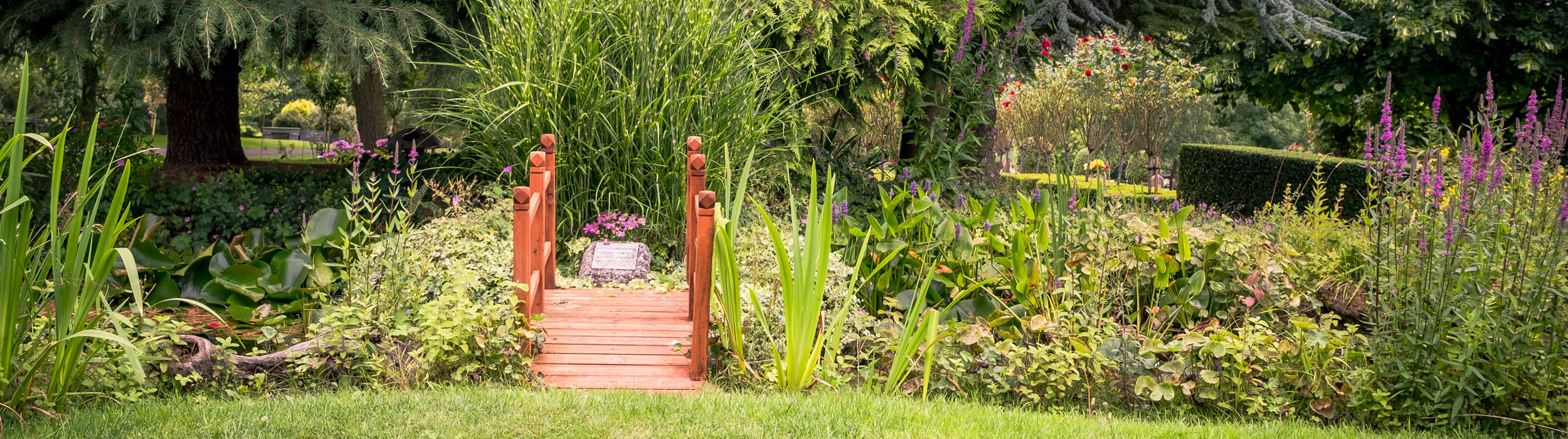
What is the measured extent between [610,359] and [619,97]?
1803 millimetres

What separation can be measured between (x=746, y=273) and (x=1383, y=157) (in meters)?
2.48

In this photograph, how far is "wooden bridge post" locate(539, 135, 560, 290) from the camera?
4.38m

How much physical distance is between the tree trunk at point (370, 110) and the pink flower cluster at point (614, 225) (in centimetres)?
682

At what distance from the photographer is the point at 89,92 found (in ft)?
28.6

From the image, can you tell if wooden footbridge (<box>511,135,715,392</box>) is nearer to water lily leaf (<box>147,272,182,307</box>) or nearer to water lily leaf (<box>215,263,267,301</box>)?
water lily leaf (<box>215,263,267,301</box>)

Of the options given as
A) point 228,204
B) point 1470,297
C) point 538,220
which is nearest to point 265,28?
point 228,204

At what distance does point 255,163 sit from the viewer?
835cm

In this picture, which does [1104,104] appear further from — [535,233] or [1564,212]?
[535,233]

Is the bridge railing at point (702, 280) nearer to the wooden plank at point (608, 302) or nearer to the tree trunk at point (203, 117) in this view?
the wooden plank at point (608, 302)

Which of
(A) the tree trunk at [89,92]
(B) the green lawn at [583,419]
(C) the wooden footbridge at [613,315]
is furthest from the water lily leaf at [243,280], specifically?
(A) the tree trunk at [89,92]

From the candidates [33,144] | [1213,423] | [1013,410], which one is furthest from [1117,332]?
[33,144]

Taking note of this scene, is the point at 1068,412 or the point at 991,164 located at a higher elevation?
the point at 991,164

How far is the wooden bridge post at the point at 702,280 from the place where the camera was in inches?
124

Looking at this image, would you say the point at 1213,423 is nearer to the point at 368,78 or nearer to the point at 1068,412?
the point at 1068,412
